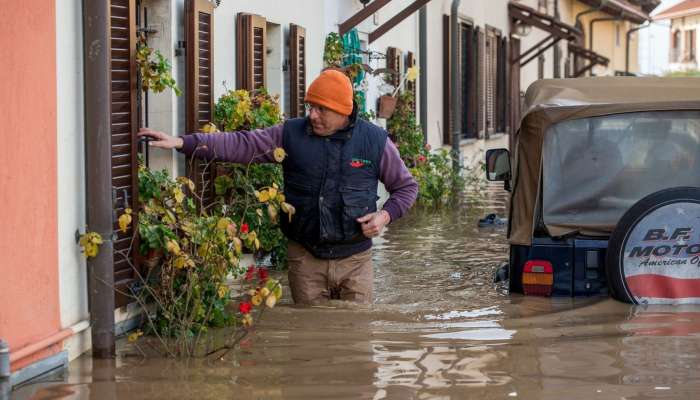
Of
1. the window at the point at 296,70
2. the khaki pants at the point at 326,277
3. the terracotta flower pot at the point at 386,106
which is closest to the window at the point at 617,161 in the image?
the khaki pants at the point at 326,277

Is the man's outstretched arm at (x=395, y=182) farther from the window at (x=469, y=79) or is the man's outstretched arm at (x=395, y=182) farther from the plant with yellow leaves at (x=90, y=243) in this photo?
the window at (x=469, y=79)

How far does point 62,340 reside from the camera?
6184 mm

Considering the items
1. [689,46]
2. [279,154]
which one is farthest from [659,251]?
[689,46]

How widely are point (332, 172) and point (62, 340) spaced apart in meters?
1.74

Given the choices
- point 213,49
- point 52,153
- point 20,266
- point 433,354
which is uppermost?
point 213,49

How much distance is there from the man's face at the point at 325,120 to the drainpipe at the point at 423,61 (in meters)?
10.8

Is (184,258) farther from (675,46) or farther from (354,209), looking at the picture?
(675,46)

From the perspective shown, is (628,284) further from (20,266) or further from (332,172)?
(20,266)

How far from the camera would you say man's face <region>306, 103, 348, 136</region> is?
708cm

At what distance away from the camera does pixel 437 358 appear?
6.40m

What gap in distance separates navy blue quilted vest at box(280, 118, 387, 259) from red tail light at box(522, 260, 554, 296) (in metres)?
1.25

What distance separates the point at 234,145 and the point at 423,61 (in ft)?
36.1

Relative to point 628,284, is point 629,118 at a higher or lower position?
higher

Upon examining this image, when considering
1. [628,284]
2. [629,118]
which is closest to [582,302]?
[628,284]
